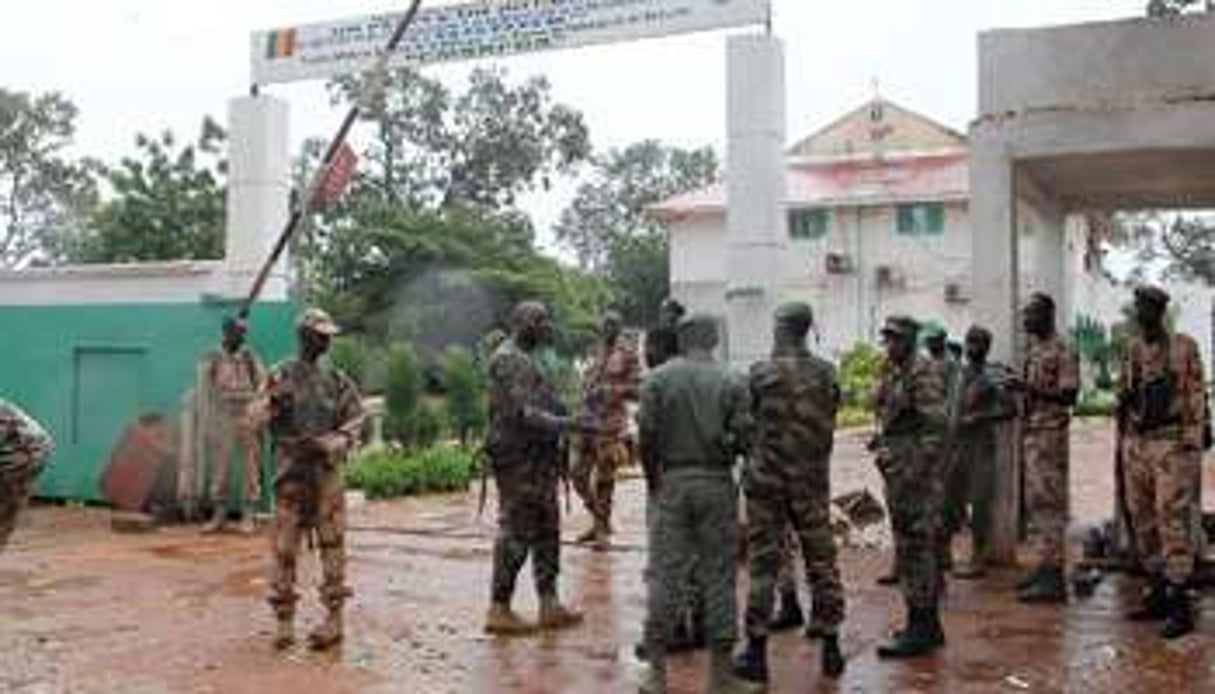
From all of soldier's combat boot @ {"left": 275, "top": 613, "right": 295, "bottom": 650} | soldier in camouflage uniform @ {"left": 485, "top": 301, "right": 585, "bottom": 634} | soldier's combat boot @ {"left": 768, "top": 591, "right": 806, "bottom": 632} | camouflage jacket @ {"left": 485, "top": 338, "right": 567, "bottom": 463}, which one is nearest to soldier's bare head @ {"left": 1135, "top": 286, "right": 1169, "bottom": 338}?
soldier's combat boot @ {"left": 768, "top": 591, "right": 806, "bottom": 632}

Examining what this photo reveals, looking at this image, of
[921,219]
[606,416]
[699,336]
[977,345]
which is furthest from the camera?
[921,219]

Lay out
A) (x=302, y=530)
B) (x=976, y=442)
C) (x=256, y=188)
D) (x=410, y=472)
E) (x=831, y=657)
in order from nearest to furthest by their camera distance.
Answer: (x=831, y=657) < (x=302, y=530) < (x=976, y=442) < (x=256, y=188) < (x=410, y=472)

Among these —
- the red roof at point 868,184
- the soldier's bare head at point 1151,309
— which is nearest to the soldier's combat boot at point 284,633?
the soldier's bare head at point 1151,309

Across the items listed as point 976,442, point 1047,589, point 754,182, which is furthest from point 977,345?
point 754,182

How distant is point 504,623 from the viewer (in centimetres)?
833

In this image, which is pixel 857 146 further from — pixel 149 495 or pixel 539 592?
pixel 539 592

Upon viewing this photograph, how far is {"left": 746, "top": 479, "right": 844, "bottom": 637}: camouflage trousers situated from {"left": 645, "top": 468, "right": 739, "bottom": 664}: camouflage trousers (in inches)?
18.4

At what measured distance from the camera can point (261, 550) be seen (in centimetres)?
1195

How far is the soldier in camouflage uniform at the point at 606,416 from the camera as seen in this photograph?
11477 millimetres

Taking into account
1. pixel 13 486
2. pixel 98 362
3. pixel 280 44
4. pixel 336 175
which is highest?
pixel 280 44

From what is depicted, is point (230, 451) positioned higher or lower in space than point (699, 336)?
lower

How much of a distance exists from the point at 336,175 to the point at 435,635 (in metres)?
5.71

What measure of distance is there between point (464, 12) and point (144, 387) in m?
4.64

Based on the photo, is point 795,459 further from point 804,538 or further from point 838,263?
point 838,263
